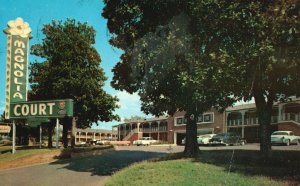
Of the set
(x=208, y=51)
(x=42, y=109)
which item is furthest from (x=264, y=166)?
(x=42, y=109)

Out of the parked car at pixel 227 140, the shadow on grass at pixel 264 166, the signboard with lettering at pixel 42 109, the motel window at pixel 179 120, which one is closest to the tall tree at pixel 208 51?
the shadow on grass at pixel 264 166

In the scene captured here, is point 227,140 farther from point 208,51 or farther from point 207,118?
point 208,51

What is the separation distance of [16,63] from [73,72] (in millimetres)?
4955

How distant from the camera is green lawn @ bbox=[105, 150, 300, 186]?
13.8 m

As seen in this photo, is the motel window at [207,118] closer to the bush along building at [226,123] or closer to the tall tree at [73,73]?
the bush along building at [226,123]

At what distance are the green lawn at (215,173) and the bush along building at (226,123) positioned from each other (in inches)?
1231

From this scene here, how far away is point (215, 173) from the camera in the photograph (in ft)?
48.6

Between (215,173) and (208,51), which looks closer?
(215,173)

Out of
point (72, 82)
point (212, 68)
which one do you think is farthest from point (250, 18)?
point (72, 82)

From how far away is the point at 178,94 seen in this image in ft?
64.2

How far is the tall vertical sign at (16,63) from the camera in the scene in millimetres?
31797

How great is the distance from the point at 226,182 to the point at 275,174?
9.28 ft

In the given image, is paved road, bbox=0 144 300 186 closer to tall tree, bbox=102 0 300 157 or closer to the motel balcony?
tall tree, bbox=102 0 300 157

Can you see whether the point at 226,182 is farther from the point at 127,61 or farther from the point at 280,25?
the point at 127,61
